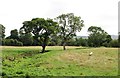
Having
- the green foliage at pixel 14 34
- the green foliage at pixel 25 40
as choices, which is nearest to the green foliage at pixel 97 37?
the green foliage at pixel 25 40

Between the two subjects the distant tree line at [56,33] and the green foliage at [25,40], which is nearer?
the distant tree line at [56,33]

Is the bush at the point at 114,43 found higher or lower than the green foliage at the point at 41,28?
lower

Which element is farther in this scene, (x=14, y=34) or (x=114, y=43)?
(x=14, y=34)

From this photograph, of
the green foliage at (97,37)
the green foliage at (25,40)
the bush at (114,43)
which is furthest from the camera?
the green foliage at (25,40)

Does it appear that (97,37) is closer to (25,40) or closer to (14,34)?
(25,40)

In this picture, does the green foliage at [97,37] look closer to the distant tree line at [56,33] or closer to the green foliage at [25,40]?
the distant tree line at [56,33]

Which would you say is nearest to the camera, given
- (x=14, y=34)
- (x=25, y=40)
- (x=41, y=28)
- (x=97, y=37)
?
→ (x=41, y=28)

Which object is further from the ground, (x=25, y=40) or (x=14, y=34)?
(x=14, y=34)

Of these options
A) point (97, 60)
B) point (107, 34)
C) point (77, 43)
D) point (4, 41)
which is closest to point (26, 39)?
point (4, 41)

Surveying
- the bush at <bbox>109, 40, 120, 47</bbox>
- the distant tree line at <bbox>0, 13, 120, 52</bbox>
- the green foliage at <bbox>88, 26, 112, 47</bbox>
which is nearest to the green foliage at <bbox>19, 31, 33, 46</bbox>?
the distant tree line at <bbox>0, 13, 120, 52</bbox>

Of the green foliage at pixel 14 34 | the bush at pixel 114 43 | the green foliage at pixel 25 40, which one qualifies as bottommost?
the bush at pixel 114 43

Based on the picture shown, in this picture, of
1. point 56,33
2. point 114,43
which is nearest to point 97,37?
point 114,43

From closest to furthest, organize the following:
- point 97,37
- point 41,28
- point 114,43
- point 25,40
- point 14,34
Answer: point 41,28 → point 114,43 → point 97,37 → point 25,40 → point 14,34

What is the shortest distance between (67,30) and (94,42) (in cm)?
1682
